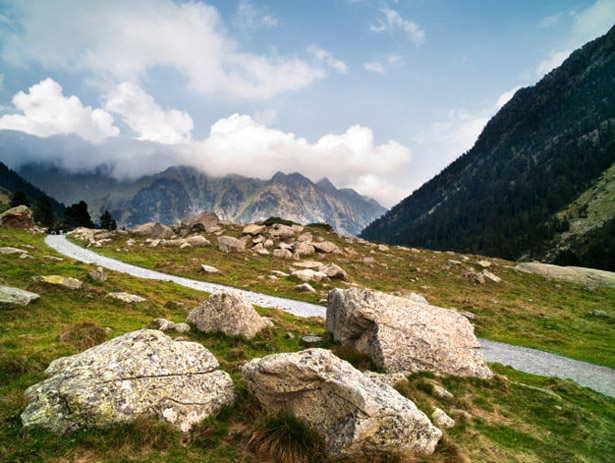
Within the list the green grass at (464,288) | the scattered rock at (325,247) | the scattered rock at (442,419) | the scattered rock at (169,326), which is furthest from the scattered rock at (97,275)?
the scattered rock at (325,247)

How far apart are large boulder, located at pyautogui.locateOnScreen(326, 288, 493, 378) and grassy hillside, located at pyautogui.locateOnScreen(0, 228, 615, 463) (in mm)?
819

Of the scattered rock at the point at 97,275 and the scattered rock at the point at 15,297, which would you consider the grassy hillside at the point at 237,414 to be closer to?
the scattered rock at the point at 15,297

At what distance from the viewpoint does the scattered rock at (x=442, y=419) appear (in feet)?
34.9

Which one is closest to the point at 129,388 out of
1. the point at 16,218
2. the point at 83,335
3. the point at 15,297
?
the point at 83,335

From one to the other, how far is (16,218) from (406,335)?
91684 millimetres

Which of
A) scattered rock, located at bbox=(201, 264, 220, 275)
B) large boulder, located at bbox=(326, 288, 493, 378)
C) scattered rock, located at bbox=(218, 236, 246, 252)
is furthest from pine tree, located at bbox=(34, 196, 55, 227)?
large boulder, located at bbox=(326, 288, 493, 378)

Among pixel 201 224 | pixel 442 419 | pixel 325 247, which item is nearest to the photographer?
pixel 442 419

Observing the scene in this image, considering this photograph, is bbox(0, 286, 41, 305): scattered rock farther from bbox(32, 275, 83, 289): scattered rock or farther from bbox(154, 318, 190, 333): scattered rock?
bbox(154, 318, 190, 333): scattered rock

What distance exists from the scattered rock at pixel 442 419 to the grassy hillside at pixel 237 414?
0.29 metres

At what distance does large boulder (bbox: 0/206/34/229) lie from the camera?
220 ft

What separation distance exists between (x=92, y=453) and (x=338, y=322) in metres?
13.7

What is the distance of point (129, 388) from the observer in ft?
28.6

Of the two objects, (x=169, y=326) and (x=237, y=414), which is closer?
(x=237, y=414)

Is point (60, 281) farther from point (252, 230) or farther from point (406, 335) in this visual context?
point (252, 230)
